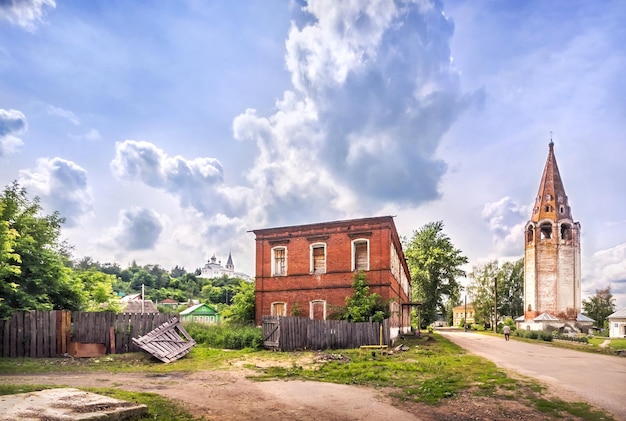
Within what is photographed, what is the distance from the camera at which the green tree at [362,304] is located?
2395cm

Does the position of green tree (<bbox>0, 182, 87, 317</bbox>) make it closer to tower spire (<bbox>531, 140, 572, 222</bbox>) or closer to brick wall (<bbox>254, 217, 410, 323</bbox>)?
brick wall (<bbox>254, 217, 410, 323</bbox>)

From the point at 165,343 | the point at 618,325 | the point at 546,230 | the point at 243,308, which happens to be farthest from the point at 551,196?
the point at 165,343

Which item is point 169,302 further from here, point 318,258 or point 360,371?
point 360,371

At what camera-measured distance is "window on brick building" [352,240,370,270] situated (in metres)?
26.6

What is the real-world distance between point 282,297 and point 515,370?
15.6 metres

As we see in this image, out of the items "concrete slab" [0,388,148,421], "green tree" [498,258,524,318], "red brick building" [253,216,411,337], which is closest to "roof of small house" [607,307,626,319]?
"green tree" [498,258,524,318]

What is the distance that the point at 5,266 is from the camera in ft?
45.5

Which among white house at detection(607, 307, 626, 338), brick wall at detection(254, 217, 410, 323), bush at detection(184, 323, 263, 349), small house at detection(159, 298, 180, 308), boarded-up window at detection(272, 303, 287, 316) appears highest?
brick wall at detection(254, 217, 410, 323)

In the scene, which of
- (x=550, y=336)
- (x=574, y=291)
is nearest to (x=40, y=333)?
(x=550, y=336)

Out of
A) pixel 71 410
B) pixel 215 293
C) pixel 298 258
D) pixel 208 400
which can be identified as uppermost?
pixel 298 258

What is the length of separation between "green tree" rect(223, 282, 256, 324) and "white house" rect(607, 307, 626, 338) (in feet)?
156

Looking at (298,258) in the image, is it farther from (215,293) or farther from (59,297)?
(215,293)

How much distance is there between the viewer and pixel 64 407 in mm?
7305

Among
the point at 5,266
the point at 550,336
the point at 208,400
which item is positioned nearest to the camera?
the point at 208,400
